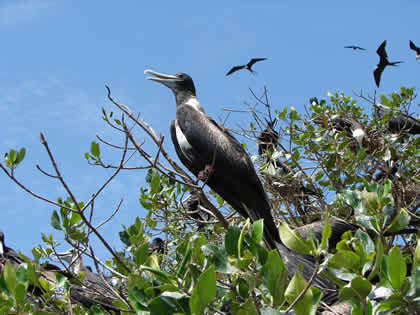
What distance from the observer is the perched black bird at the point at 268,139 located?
13.7ft

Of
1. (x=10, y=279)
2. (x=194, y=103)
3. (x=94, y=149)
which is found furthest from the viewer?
(x=194, y=103)

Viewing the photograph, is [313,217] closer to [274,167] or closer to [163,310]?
[274,167]

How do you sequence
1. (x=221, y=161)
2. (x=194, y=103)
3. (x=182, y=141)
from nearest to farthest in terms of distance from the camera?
(x=221, y=161) → (x=182, y=141) → (x=194, y=103)

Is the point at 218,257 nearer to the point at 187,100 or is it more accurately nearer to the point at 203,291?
the point at 203,291

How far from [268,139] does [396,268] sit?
3.19 metres

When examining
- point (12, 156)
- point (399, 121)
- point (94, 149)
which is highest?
point (399, 121)

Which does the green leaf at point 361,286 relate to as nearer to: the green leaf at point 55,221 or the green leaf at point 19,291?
the green leaf at point 19,291

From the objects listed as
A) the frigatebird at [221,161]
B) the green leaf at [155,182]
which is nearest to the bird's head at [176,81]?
the frigatebird at [221,161]

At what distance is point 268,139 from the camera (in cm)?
436

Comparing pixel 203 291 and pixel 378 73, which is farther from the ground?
pixel 378 73

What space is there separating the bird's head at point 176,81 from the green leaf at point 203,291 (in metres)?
3.38

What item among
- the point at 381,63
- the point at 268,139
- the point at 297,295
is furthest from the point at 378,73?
the point at 297,295

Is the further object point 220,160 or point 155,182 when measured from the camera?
point 220,160

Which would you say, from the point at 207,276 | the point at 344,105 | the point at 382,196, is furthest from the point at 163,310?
the point at 344,105
